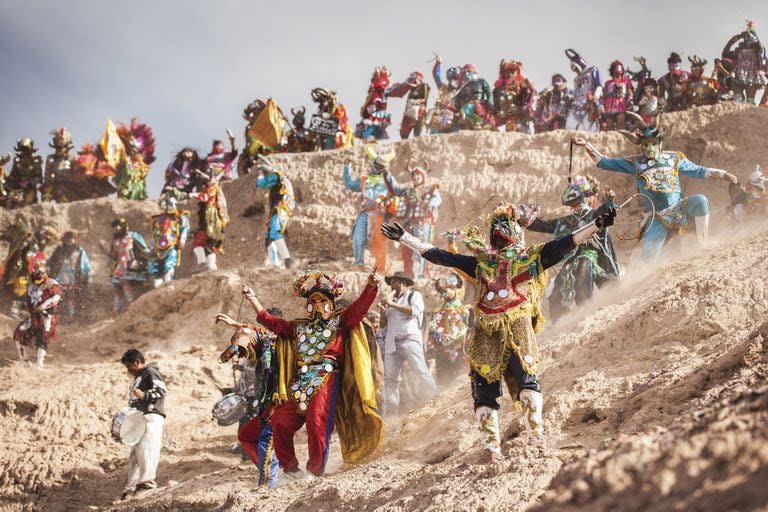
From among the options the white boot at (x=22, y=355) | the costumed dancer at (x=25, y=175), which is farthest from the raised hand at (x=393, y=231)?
the costumed dancer at (x=25, y=175)

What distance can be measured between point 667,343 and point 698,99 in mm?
11078

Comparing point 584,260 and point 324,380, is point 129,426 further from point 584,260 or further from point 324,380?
point 584,260

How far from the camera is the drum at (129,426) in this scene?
7684 millimetres

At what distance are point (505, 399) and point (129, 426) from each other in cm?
324

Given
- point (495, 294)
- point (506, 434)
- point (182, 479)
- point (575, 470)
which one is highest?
point (495, 294)

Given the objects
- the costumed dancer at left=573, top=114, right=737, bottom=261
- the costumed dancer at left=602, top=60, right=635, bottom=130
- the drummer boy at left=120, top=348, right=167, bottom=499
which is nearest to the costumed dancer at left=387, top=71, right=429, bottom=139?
the costumed dancer at left=602, top=60, right=635, bottom=130

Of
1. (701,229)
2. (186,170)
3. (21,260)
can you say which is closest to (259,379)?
(701,229)

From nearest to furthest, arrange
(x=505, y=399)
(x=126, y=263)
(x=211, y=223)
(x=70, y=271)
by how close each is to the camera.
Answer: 1. (x=505, y=399)
2. (x=211, y=223)
3. (x=126, y=263)
4. (x=70, y=271)

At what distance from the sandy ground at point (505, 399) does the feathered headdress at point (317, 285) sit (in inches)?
54.2

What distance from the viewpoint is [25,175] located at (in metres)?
20.3

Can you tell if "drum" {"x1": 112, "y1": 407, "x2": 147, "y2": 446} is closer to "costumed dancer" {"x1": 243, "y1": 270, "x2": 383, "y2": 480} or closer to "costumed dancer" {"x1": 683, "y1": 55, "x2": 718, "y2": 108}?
"costumed dancer" {"x1": 243, "y1": 270, "x2": 383, "y2": 480}

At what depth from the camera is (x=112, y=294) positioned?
17.5 metres

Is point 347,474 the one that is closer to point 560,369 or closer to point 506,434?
point 506,434

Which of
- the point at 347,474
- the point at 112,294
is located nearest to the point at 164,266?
the point at 112,294
